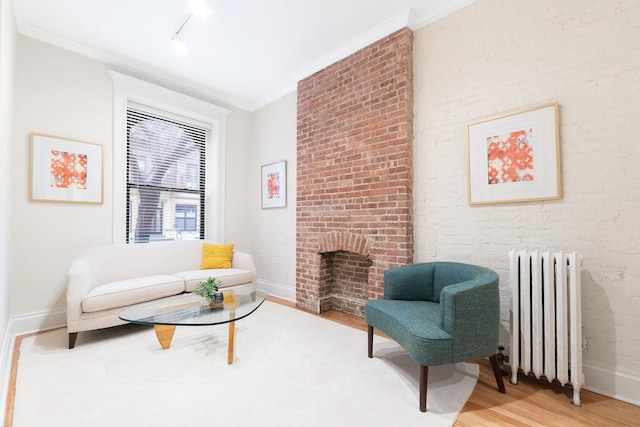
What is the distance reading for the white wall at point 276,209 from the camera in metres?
4.24

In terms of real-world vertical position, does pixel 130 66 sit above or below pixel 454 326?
above

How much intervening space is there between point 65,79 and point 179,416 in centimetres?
370

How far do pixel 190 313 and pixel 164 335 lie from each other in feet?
1.54

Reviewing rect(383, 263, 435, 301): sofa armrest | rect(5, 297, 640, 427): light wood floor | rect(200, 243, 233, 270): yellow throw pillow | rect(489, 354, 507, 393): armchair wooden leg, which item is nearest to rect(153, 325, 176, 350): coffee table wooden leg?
rect(5, 297, 640, 427): light wood floor

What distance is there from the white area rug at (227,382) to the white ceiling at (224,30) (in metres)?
3.15

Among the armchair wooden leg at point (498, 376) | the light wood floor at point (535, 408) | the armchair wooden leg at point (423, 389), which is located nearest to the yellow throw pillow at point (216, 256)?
the light wood floor at point (535, 408)

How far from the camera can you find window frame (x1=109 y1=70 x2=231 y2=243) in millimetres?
3531

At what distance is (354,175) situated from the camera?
3320 mm

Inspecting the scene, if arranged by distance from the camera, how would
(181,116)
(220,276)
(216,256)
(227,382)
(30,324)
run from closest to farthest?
(227,382) → (30,324) → (220,276) → (216,256) → (181,116)

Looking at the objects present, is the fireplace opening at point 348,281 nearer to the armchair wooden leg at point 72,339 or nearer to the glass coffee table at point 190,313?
the glass coffee table at point 190,313

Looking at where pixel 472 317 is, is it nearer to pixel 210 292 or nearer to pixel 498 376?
pixel 498 376

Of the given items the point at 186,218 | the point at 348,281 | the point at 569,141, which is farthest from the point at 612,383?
the point at 186,218

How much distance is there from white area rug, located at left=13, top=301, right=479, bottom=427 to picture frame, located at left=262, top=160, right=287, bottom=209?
209 centimetres

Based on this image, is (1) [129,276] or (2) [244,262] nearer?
(1) [129,276]
